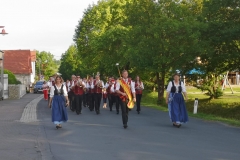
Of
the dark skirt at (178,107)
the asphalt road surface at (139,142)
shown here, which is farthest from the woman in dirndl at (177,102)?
the asphalt road surface at (139,142)

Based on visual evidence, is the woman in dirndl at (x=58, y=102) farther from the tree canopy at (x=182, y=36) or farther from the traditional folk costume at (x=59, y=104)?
the tree canopy at (x=182, y=36)

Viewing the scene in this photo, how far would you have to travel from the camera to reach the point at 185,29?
28281 mm

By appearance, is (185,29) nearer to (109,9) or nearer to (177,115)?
(177,115)

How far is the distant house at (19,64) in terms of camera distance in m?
83.4

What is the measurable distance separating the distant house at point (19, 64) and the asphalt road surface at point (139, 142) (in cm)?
6855

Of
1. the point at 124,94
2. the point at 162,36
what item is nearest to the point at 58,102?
the point at 124,94

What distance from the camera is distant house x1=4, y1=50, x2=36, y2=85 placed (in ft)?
274

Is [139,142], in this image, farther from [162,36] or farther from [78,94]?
[162,36]

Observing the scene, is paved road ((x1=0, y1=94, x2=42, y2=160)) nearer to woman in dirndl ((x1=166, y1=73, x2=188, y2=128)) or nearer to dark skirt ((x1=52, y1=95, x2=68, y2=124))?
dark skirt ((x1=52, y1=95, x2=68, y2=124))

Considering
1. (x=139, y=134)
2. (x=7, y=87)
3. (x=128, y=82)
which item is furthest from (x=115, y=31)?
(x=139, y=134)

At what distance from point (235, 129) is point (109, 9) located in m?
33.3

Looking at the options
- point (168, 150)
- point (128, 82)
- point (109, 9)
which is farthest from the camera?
point (109, 9)

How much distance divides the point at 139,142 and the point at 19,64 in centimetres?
7796

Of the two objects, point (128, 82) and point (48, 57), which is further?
point (48, 57)
